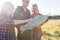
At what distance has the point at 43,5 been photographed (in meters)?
2.84

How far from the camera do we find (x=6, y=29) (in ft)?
8.74

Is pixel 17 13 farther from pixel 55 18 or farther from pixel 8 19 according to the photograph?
pixel 55 18

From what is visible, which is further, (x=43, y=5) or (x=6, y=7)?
(x=43, y=5)

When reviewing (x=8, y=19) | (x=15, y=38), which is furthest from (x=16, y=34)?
(x=8, y=19)

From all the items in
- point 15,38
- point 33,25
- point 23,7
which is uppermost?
point 23,7

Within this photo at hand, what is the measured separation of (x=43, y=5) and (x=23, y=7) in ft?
0.87

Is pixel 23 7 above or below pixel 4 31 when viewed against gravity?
above

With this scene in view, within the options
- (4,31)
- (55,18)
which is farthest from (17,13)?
(55,18)

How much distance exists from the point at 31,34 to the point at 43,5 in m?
0.41

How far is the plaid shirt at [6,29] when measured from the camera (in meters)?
2.65

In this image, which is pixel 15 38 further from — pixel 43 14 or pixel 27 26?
pixel 43 14

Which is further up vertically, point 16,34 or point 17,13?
point 17,13

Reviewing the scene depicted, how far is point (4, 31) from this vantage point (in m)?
2.65

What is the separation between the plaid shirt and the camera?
2.65 metres
